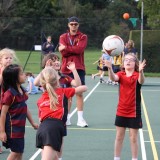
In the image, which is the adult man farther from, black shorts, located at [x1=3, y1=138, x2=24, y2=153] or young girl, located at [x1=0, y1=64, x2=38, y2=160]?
black shorts, located at [x1=3, y1=138, x2=24, y2=153]

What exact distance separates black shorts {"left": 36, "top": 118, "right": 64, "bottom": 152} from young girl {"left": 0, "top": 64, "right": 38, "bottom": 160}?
1.35 feet

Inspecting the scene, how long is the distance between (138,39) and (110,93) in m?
9.43

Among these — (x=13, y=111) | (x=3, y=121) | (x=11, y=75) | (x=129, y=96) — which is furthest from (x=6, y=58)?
(x=129, y=96)

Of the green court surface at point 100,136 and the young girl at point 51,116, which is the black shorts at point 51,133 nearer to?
the young girl at point 51,116

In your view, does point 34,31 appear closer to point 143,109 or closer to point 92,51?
point 92,51

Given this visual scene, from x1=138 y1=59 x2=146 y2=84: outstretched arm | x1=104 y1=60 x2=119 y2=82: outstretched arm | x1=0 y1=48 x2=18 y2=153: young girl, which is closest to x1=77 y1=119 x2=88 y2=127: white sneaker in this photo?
x1=104 y1=60 x2=119 y2=82: outstretched arm

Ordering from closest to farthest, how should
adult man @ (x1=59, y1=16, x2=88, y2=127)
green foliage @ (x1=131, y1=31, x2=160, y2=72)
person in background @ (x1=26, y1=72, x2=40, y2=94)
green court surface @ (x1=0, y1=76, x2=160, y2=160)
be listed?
green court surface @ (x1=0, y1=76, x2=160, y2=160), adult man @ (x1=59, y1=16, x2=88, y2=127), person in background @ (x1=26, y1=72, x2=40, y2=94), green foliage @ (x1=131, y1=31, x2=160, y2=72)

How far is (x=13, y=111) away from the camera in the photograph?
5551 millimetres

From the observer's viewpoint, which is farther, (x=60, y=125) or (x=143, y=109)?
(x=143, y=109)

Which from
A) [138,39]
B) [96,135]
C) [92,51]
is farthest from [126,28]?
[96,135]

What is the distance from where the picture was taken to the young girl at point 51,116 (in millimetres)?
5167

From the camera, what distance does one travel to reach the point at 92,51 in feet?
126

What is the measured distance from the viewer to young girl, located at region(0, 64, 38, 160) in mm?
5496

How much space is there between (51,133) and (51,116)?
25cm
